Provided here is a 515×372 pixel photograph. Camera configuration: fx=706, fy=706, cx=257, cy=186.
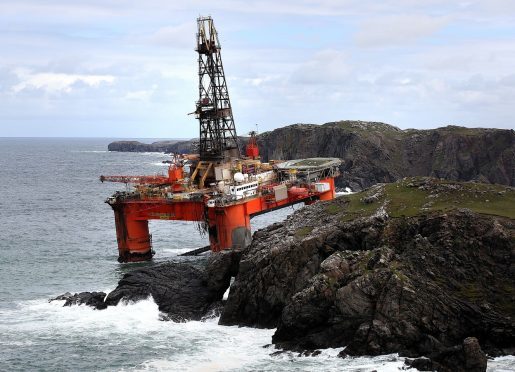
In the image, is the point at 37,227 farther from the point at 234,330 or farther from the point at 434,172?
the point at 434,172

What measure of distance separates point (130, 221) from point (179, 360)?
36493 millimetres

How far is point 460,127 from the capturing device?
528ft

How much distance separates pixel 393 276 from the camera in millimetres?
43312

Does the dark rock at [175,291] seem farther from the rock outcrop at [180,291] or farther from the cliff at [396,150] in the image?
the cliff at [396,150]

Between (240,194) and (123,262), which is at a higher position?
(240,194)

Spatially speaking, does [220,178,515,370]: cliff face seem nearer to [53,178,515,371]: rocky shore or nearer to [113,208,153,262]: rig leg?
[53,178,515,371]: rocky shore

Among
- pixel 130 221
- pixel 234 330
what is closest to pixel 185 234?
pixel 130 221

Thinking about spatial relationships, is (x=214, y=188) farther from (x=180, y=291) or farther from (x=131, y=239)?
(x=180, y=291)

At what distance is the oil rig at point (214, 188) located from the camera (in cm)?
7450

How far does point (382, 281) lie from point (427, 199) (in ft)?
40.9

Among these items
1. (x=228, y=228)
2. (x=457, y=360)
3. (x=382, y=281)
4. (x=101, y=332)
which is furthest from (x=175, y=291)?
(x=457, y=360)

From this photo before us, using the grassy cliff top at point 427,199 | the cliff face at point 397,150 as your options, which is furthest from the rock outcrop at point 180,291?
the cliff face at point 397,150

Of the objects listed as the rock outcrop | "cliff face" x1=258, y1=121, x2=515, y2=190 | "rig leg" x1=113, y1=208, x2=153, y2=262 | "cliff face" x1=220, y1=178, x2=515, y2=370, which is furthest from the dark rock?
"cliff face" x1=258, y1=121, x2=515, y2=190

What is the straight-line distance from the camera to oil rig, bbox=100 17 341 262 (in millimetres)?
74500
